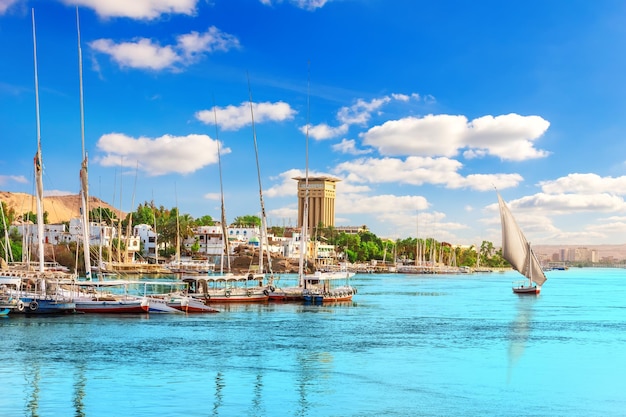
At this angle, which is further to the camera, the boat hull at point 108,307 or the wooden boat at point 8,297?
the boat hull at point 108,307

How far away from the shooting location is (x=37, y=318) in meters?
52.9

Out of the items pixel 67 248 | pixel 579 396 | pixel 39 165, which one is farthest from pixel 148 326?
pixel 67 248

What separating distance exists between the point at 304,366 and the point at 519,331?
24033 millimetres

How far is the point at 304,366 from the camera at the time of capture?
117 ft

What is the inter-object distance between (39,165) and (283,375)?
32.0m

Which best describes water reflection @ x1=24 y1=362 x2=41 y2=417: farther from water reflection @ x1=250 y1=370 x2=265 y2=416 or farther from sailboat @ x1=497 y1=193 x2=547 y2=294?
sailboat @ x1=497 y1=193 x2=547 y2=294

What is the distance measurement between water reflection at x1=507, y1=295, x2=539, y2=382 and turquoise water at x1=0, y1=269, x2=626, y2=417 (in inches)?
6.6

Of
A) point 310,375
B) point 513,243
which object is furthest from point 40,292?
point 513,243

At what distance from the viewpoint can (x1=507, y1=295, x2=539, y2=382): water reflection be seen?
41.0m

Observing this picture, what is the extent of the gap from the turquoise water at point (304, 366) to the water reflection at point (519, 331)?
0.55 ft

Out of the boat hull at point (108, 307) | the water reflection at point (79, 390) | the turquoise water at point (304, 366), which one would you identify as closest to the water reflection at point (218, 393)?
the turquoise water at point (304, 366)

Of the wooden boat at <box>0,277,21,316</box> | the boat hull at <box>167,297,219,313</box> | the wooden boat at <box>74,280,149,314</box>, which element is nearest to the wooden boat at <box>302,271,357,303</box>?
the boat hull at <box>167,297,219,313</box>

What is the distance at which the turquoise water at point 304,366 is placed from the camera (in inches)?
1075

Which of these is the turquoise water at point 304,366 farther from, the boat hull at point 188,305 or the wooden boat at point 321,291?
the wooden boat at point 321,291
